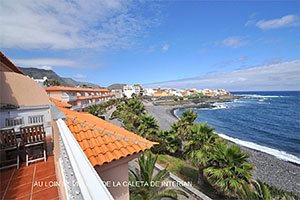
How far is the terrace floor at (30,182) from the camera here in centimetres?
306

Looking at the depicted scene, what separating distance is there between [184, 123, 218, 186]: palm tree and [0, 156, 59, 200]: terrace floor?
907 centimetres

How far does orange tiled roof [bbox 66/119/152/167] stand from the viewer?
3232 millimetres

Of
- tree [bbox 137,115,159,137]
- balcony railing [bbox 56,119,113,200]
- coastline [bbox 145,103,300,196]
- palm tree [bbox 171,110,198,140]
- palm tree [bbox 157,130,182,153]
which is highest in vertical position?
balcony railing [bbox 56,119,113,200]

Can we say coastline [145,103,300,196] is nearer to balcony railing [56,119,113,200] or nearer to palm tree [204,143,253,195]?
palm tree [204,143,253,195]

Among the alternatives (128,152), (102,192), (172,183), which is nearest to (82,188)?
(102,192)

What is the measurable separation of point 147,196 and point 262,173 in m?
18.5

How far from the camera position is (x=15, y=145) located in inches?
172

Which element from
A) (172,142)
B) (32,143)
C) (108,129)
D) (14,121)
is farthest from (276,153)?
(14,121)

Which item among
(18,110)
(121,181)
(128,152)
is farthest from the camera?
(18,110)

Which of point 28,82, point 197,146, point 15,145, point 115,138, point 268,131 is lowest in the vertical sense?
point 268,131

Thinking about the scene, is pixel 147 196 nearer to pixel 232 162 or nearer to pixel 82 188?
pixel 232 162

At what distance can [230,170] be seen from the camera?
786cm

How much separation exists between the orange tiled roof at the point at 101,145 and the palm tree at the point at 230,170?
650 centimetres

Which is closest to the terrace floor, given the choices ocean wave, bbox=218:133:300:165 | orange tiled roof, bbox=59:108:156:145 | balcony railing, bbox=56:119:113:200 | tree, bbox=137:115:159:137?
orange tiled roof, bbox=59:108:156:145
